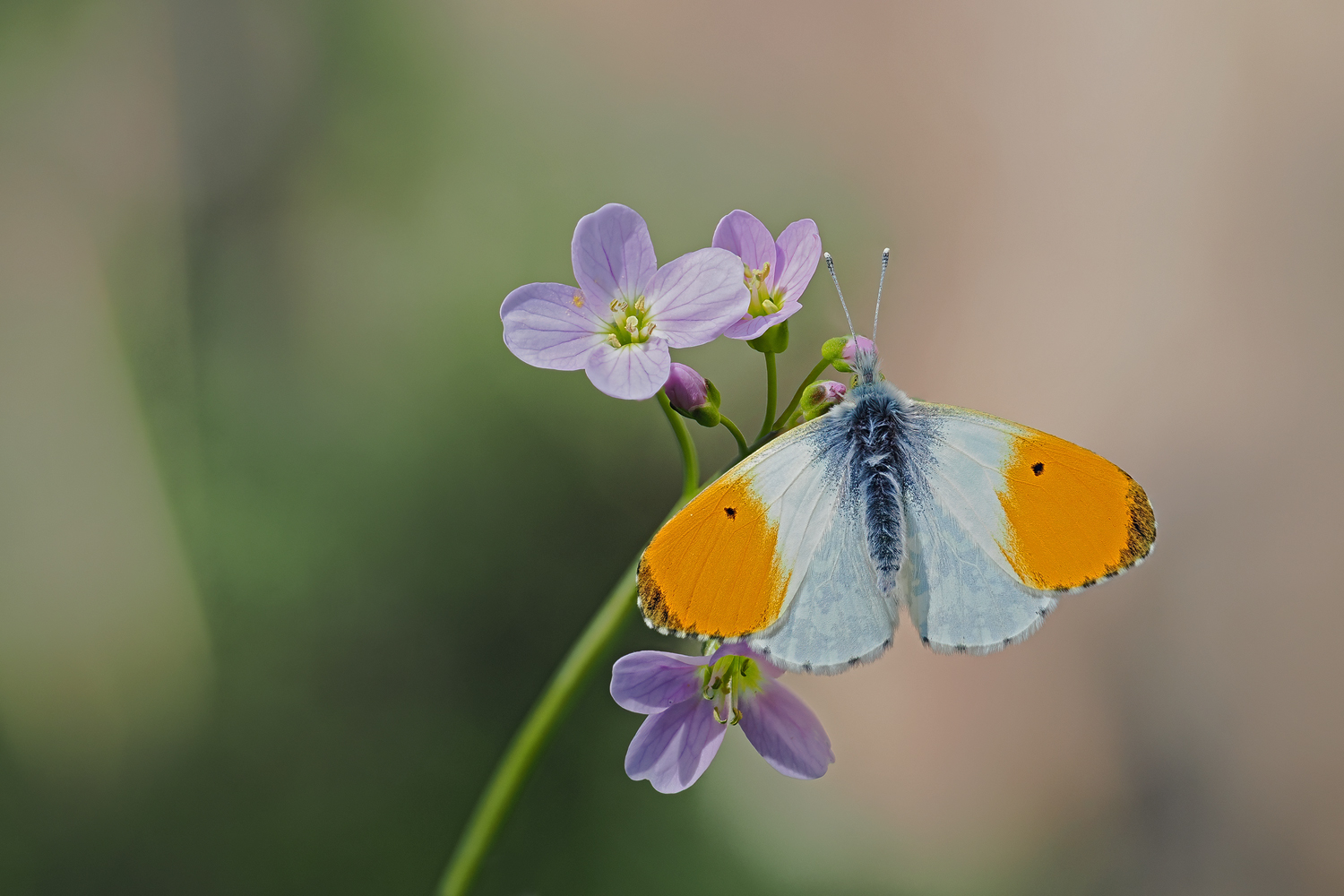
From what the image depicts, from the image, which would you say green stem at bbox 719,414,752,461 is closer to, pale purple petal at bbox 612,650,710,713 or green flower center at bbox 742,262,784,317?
green flower center at bbox 742,262,784,317

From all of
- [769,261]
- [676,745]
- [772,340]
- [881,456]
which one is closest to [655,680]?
[676,745]

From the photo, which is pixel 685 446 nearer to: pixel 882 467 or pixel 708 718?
pixel 882 467

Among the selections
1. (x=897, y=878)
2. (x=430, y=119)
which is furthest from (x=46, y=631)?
(x=897, y=878)

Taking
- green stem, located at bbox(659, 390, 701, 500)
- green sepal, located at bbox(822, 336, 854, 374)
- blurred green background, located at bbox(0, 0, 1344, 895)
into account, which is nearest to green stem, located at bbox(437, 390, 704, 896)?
green stem, located at bbox(659, 390, 701, 500)

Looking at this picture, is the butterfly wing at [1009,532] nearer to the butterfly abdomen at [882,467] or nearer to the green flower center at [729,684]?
the butterfly abdomen at [882,467]

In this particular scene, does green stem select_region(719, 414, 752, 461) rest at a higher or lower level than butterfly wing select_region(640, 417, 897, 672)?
higher

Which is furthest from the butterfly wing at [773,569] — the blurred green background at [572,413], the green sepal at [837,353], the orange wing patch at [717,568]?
the blurred green background at [572,413]
